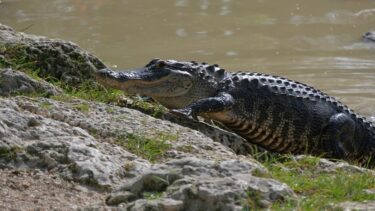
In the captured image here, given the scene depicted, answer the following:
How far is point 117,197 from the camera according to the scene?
378cm

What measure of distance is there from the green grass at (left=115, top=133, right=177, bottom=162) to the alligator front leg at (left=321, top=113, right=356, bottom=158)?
83.5 inches

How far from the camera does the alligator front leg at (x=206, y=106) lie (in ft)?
20.4

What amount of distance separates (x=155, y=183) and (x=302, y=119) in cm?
334

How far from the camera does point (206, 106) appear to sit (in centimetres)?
629

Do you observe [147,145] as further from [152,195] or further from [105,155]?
[152,195]

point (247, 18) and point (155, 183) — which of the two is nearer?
point (155, 183)

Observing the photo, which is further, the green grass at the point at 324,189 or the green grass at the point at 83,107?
the green grass at the point at 83,107

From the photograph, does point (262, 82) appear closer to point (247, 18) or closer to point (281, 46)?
point (281, 46)

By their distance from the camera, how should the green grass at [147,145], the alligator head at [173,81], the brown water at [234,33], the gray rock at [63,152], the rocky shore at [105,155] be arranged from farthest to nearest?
the brown water at [234,33] < the alligator head at [173,81] < the green grass at [147,145] < the gray rock at [63,152] < the rocky shore at [105,155]

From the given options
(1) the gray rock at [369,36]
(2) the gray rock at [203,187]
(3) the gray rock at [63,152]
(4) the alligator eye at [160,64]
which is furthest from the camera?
(1) the gray rock at [369,36]

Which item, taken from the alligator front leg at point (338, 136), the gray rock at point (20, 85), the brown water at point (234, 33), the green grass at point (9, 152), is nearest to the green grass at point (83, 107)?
the gray rock at point (20, 85)

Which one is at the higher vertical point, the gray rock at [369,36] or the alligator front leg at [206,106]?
the gray rock at [369,36]

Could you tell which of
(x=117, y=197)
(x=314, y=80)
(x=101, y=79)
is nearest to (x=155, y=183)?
(x=117, y=197)

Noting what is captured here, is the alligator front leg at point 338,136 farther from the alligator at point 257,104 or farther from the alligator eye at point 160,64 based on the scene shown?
the alligator eye at point 160,64
